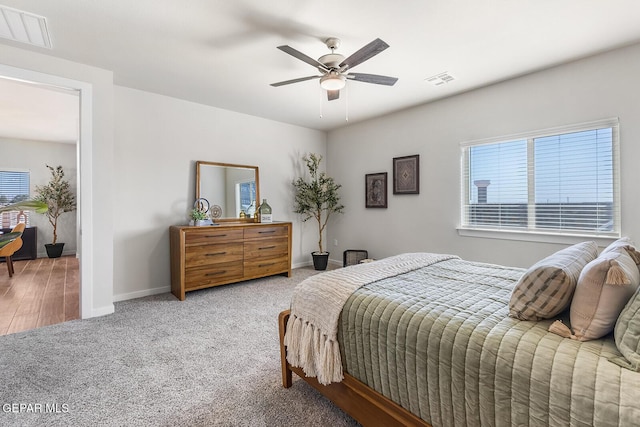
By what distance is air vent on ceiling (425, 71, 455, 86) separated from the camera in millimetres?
3297

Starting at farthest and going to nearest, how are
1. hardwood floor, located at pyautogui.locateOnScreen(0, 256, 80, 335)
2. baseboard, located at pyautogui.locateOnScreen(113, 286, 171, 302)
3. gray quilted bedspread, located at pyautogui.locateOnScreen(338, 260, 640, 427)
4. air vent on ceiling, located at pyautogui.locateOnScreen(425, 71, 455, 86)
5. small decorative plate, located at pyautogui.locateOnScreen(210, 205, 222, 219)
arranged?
small decorative plate, located at pyautogui.locateOnScreen(210, 205, 222, 219) → baseboard, located at pyautogui.locateOnScreen(113, 286, 171, 302) → air vent on ceiling, located at pyautogui.locateOnScreen(425, 71, 455, 86) → hardwood floor, located at pyautogui.locateOnScreen(0, 256, 80, 335) → gray quilted bedspread, located at pyautogui.locateOnScreen(338, 260, 640, 427)

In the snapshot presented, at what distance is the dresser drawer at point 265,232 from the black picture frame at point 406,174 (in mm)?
1901

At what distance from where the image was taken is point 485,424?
3.43 feet

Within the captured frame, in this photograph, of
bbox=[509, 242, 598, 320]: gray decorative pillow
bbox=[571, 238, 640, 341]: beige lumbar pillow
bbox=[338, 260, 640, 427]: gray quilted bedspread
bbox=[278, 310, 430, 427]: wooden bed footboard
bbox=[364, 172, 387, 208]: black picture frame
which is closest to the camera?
bbox=[338, 260, 640, 427]: gray quilted bedspread

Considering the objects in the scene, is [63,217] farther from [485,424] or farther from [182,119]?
[485,424]

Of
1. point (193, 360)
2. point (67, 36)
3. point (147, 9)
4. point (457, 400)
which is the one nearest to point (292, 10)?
point (147, 9)

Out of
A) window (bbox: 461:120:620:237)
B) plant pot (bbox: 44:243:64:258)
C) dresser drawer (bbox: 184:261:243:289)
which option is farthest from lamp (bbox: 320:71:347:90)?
plant pot (bbox: 44:243:64:258)

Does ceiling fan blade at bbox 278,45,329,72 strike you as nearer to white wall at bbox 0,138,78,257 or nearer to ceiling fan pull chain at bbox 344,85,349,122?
ceiling fan pull chain at bbox 344,85,349,122

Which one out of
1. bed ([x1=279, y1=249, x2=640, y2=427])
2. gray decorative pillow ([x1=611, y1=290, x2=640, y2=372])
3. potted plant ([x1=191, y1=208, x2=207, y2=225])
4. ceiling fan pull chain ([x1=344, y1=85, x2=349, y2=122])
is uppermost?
ceiling fan pull chain ([x1=344, y1=85, x2=349, y2=122])

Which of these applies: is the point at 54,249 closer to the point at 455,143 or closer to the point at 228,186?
the point at 228,186

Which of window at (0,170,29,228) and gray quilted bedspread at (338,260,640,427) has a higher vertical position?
window at (0,170,29,228)

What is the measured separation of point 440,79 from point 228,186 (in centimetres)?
325

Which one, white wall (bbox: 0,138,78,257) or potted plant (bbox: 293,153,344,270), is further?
white wall (bbox: 0,138,78,257)

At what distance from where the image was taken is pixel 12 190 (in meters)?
6.33
